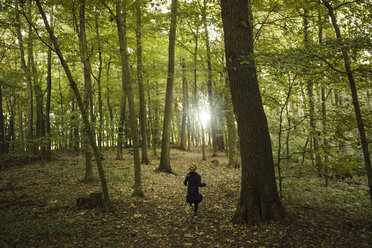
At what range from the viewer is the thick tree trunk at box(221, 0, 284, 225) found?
5.05 metres

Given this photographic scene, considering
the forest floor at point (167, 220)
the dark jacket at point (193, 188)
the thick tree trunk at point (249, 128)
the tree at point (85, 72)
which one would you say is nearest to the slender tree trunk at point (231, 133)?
the forest floor at point (167, 220)

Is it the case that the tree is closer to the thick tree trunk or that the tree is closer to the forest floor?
the forest floor

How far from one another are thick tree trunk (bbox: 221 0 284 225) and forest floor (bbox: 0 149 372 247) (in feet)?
1.27

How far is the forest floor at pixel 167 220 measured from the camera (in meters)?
4.61

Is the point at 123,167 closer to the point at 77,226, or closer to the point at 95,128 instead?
the point at 95,128

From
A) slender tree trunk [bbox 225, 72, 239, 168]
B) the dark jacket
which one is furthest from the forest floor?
slender tree trunk [bbox 225, 72, 239, 168]

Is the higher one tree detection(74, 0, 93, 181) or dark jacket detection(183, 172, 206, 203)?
tree detection(74, 0, 93, 181)

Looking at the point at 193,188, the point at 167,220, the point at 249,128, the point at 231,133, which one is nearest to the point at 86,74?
the point at 193,188

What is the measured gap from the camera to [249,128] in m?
5.09

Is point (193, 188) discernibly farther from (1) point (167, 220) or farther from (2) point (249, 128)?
(2) point (249, 128)

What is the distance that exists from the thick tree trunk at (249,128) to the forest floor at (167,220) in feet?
1.27

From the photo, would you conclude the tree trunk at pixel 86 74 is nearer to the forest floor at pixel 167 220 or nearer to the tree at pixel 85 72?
the tree at pixel 85 72

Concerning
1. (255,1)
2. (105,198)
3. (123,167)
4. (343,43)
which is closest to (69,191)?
(105,198)

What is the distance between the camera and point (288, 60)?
4.29 meters
